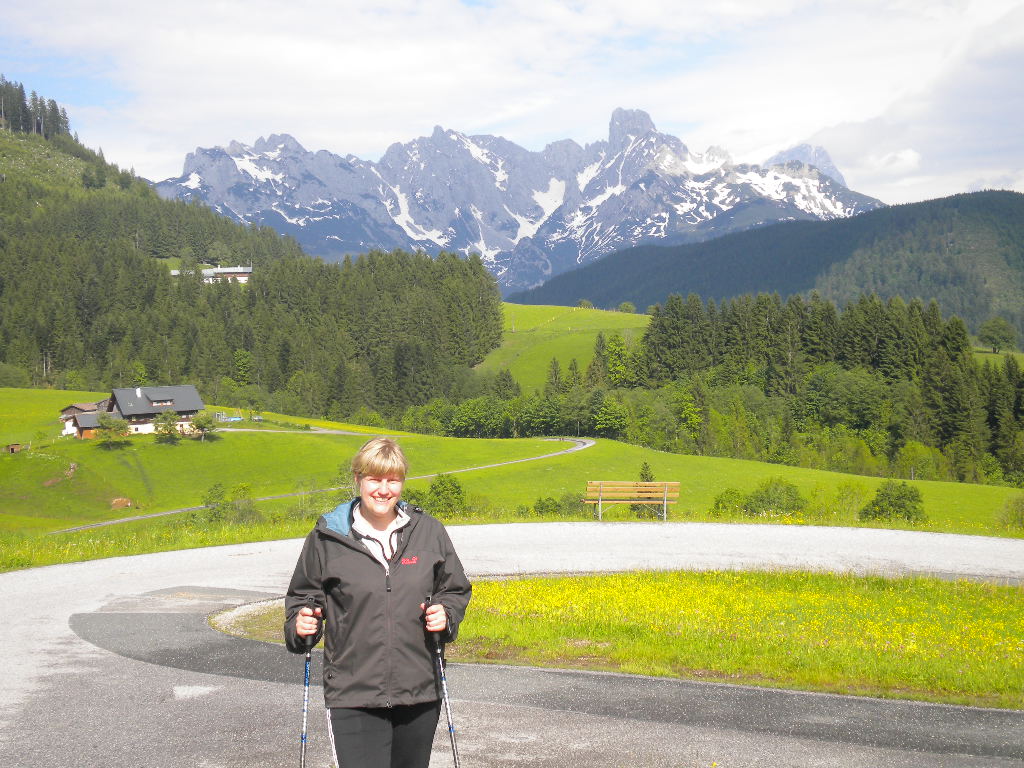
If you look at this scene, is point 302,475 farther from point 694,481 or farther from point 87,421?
point 694,481

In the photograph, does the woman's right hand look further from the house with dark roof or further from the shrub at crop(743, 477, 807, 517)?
the house with dark roof

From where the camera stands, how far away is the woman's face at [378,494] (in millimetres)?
5973

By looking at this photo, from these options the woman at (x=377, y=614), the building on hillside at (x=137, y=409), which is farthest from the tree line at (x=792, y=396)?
the woman at (x=377, y=614)

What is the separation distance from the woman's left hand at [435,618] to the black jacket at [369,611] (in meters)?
0.06

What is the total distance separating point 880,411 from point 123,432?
12346 centimetres

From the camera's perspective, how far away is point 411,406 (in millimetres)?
174000

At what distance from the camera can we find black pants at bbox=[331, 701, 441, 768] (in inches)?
224

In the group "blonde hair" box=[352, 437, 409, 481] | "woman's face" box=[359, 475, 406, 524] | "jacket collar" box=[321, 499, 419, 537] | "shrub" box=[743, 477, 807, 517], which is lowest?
"shrub" box=[743, 477, 807, 517]

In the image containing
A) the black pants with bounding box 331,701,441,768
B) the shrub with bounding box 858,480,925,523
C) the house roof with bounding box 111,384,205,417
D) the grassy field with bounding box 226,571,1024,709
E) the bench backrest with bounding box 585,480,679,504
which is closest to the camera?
the black pants with bounding box 331,701,441,768

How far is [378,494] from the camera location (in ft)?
19.6

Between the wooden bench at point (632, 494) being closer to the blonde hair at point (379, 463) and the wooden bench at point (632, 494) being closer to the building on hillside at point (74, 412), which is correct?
the blonde hair at point (379, 463)

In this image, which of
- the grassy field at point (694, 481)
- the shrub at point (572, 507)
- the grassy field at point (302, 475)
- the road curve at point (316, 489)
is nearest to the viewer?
the shrub at point (572, 507)

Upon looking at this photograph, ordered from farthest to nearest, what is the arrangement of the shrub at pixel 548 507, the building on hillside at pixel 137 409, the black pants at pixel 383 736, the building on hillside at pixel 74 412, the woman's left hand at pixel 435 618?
the building on hillside at pixel 74 412
the building on hillside at pixel 137 409
the shrub at pixel 548 507
the woman's left hand at pixel 435 618
the black pants at pixel 383 736

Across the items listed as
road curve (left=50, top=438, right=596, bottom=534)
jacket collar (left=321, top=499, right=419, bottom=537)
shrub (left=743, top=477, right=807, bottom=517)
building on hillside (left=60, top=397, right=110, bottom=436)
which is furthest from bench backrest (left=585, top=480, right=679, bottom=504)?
building on hillside (left=60, top=397, right=110, bottom=436)
